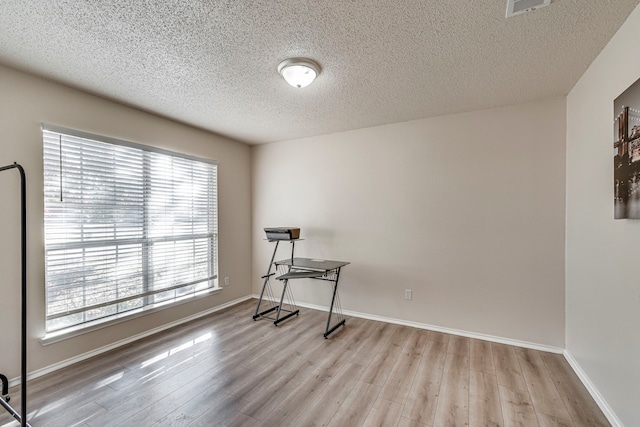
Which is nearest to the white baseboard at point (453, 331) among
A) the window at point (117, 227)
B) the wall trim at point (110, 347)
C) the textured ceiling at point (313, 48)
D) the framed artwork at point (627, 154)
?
the wall trim at point (110, 347)

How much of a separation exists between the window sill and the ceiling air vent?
401 centimetres

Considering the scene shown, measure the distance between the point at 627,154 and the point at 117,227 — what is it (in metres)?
4.09

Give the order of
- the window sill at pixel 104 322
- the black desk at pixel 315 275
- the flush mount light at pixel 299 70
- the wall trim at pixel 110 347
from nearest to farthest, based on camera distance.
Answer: the flush mount light at pixel 299 70 < the wall trim at pixel 110 347 < the window sill at pixel 104 322 < the black desk at pixel 315 275

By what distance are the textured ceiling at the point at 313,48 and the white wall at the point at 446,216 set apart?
45 centimetres

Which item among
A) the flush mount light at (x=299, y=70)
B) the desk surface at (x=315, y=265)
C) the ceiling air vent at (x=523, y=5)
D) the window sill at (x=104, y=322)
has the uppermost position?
A: the ceiling air vent at (x=523, y=5)

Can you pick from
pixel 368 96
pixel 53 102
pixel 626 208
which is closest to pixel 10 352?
pixel 53 102

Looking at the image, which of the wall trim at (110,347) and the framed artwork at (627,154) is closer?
the framed artwork at (627,154)

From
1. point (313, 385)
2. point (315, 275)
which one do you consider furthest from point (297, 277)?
point (313, 385)

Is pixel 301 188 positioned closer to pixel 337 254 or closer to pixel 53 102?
pixel 337 254

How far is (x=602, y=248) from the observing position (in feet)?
6.42

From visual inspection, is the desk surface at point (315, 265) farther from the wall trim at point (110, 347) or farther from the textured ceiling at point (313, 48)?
the textured ceiling at point (313, 48)

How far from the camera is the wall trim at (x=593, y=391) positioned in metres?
1.77

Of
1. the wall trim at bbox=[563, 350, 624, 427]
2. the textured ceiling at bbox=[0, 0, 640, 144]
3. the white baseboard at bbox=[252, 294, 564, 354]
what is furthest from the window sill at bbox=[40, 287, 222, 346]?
the wall trim at bbox=[563, 350, 624, 427]

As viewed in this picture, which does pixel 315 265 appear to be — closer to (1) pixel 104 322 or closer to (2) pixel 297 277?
(2) pixel 297 277
